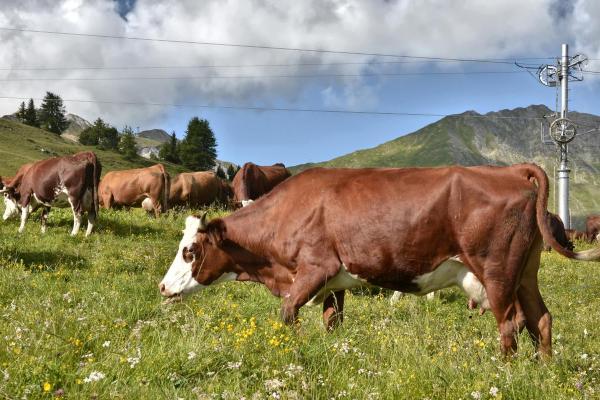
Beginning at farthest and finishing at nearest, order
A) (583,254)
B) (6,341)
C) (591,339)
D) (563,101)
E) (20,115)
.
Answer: (20,115), (563,101), (591,339), (583,254), (6,341)

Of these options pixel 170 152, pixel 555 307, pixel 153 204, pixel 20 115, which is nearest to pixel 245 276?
pixel 555 307

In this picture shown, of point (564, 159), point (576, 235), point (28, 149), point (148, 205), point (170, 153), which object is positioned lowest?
point (576, 235)

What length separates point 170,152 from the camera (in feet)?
486

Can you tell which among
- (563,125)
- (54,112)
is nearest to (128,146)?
(54,112)

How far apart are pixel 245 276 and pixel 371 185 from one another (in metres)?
2.24

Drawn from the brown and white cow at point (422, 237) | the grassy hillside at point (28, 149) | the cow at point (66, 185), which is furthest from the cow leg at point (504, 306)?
the grassy hillside at point (28, 149)

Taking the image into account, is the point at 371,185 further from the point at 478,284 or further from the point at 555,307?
the point at 555,307

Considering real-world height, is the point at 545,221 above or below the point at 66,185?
below

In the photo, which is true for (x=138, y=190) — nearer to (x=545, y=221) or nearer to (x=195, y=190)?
(x=195, y=190)

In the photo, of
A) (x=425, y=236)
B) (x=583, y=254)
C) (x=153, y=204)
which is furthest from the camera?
(x=153, y=204)

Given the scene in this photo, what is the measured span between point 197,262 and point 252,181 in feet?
57.5

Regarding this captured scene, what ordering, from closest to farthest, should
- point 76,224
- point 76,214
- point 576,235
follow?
point 76,224 < point 76,214 < point 576,235

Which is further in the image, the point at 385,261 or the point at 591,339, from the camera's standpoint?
the point at 591,339

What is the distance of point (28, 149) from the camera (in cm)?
9006
